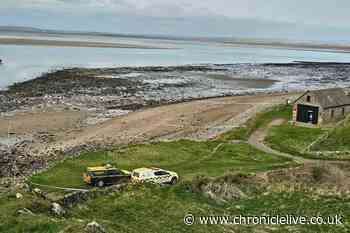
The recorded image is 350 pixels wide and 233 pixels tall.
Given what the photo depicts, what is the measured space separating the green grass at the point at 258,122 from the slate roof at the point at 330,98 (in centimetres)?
495

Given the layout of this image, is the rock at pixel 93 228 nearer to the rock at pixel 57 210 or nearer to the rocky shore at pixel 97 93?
the rock at pixel 57 210

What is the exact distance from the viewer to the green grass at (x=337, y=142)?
1629 inches

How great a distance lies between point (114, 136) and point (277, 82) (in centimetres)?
6550

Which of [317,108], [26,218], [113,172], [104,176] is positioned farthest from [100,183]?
[317,108]

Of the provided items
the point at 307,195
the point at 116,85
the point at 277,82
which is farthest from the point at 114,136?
the point at 277,82

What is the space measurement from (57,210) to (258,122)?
1445 inches

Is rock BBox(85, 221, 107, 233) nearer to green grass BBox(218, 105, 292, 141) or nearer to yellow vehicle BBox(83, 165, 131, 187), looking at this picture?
yellow vehicle BBox(83, 165, 131, 187)

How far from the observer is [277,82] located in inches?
4257

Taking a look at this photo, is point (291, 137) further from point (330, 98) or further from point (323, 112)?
point (330, 98)

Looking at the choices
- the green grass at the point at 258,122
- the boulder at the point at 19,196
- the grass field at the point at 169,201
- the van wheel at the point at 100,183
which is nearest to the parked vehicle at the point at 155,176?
the grass field at the point at 169,201

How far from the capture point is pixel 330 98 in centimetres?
5444

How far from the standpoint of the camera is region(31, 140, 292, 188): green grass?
33719mm

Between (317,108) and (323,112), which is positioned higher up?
(317,108)

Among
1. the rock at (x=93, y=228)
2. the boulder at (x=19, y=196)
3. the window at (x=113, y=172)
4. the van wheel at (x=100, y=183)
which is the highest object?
the rock at (x=93, y=228)
